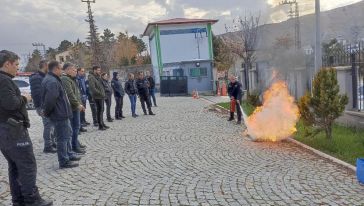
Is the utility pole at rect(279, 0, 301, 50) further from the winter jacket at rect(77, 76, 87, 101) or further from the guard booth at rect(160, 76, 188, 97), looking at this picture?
the guard booth at rect(160, 76, 188, 97)

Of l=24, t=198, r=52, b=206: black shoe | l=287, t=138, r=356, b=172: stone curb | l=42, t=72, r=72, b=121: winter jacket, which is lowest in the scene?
l=287, t=138, r=356, b=172: stone curb

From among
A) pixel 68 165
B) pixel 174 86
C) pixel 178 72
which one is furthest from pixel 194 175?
pixel 178 72

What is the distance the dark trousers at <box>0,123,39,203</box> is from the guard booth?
78.5 feet

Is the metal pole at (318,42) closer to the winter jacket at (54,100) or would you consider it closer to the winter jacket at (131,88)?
the winter jacket at (131,88)

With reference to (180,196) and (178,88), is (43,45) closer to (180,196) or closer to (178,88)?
(178,88)

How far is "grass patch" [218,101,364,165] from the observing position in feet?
23.0

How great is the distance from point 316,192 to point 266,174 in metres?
0.98

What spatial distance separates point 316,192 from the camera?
502 cm

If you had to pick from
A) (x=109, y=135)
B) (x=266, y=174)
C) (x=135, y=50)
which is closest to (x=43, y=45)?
(x=135, y=50)

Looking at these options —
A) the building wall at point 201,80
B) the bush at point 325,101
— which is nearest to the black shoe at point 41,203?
the bush at point 325,101

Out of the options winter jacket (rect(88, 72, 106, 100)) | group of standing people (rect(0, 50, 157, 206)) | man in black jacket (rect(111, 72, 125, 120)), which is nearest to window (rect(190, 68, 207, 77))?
man in black jacket (rect(111, 72, 125, 120))

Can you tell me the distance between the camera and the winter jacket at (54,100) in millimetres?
6027

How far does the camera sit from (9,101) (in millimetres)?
4250

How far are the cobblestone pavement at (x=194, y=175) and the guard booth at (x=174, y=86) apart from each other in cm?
1930
